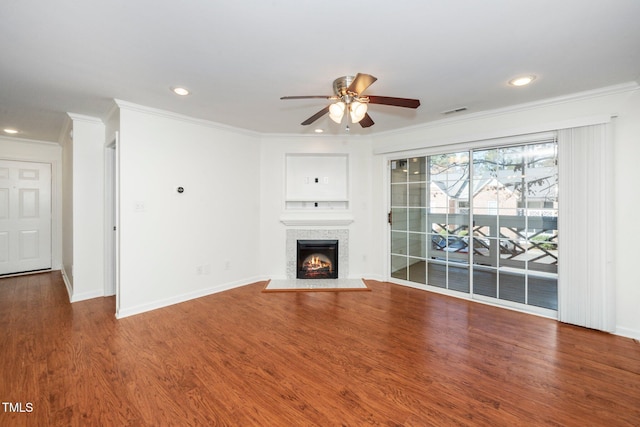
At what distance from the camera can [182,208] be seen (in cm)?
365

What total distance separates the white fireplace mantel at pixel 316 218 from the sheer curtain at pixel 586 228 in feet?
9.00

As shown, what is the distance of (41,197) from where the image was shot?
505cm

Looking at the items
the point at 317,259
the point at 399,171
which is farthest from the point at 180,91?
the point at 399,171

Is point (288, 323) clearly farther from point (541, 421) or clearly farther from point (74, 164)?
point (74, 164)

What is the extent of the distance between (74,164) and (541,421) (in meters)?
5.45

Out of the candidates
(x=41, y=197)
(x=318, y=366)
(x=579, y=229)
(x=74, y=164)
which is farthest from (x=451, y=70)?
(x=41, y=197)

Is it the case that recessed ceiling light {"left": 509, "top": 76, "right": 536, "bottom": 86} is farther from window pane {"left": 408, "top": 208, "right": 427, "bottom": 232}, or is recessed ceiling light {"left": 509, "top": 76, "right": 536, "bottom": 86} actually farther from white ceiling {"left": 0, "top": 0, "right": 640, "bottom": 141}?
window pane {"left": 408, "top": 208, "right": 427, "bottom": 232}

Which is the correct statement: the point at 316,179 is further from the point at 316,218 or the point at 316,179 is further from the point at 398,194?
the point at 398,194

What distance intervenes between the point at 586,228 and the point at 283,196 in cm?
386

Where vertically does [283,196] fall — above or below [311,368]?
above

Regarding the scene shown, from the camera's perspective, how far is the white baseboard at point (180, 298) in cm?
317

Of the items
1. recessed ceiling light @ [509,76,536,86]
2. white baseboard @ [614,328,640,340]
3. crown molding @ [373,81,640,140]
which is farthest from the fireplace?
white baseboard @ [614,328,640,340]

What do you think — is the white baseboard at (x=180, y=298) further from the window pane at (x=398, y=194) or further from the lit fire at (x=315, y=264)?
the window pane at (x=398, y=194)

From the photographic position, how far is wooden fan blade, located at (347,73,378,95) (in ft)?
6.18
